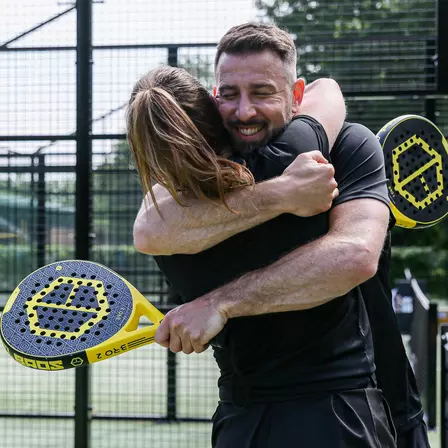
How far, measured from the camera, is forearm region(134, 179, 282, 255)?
1.96 m

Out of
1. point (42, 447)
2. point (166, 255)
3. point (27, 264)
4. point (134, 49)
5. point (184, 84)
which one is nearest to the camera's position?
point (184, 84)

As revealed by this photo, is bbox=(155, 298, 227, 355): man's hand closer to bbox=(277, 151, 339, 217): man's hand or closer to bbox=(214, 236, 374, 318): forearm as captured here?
bbox=(214, 236, 374, 318): forearm

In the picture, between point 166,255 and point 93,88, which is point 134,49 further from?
point 166,255

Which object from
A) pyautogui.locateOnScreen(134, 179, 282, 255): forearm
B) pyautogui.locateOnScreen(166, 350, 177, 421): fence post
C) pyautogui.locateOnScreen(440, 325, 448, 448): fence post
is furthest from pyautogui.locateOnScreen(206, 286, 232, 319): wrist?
pyautogui.locateOnScreen(166, 350, 177, 421): fence post

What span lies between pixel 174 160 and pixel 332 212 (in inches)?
17.6

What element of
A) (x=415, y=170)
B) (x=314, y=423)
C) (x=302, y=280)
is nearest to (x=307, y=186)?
(x=302, y=280)

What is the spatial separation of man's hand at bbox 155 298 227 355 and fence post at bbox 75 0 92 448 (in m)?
2.07

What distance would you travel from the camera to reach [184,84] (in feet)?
6.63

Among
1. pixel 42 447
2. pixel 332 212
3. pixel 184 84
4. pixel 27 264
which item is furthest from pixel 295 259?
pixel 27 264

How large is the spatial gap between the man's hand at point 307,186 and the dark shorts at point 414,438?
3.42ft

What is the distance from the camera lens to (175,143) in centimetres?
189

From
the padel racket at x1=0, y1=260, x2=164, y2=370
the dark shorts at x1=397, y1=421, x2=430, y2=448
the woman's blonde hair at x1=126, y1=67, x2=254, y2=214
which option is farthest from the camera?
the dark shorts at x1=397, y1=421, x2=430, y2=448

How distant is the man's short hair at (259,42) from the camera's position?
210cm

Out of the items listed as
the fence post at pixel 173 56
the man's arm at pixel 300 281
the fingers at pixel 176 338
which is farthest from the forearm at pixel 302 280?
the fence post at pixel 173 56
